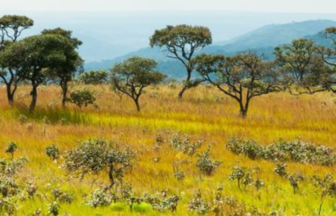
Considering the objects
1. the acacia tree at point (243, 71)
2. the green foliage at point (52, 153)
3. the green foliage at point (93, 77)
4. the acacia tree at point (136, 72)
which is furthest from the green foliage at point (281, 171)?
the green foliage at point (93, 77)

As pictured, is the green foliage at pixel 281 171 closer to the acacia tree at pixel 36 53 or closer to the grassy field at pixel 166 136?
the grassy field at pixel 166 136

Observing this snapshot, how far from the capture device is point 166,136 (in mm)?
20328

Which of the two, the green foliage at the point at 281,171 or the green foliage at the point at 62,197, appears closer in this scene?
the green foliage at the point at 62,197

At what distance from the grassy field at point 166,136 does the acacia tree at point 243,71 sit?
7.60 ft

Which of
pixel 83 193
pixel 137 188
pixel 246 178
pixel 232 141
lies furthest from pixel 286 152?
pixel 83 193

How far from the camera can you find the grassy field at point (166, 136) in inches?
404

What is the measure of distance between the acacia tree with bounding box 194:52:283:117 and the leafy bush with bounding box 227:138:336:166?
40.6ft

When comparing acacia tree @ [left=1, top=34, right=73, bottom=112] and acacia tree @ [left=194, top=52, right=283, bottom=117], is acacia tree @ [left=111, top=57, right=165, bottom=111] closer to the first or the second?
acacia tree @ [left=194, top=52, right=283, bottom=117]

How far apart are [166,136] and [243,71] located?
13.4 meters

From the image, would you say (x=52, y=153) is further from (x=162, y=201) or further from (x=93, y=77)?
(x=93, y=77)

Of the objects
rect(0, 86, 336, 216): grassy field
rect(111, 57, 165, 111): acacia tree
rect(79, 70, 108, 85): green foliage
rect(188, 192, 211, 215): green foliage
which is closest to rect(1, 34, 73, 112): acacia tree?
rect(0, 86, 336, 216): grassy field

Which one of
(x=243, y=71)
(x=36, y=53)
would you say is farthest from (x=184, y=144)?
(x=243, y=71)

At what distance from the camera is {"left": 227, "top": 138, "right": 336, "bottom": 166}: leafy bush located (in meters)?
16.0

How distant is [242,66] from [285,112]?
584cm
